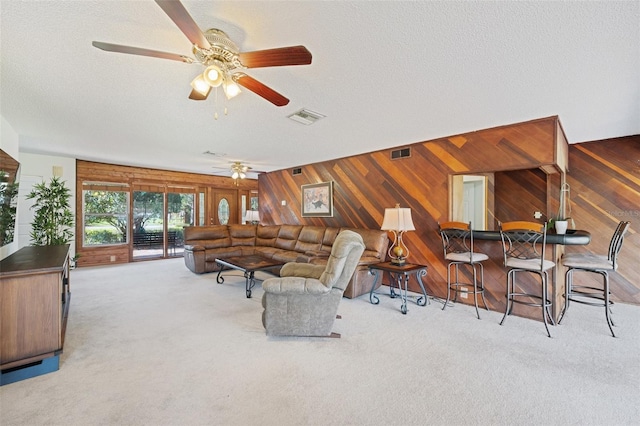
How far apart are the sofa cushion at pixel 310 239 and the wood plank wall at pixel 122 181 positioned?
13.0 feet

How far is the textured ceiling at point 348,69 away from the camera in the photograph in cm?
161

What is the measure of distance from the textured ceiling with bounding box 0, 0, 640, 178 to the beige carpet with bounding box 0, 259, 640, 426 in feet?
7.97

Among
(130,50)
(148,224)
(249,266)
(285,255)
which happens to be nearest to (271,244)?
(285,255)

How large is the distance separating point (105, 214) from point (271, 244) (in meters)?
4.14

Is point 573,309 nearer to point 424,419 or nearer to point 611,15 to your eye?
point 424,419

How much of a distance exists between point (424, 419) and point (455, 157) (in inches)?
132

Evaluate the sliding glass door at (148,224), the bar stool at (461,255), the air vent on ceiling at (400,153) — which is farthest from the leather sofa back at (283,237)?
the sliding glass door at (148,224)

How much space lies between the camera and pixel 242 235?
6766 millimetres

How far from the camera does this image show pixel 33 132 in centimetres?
403

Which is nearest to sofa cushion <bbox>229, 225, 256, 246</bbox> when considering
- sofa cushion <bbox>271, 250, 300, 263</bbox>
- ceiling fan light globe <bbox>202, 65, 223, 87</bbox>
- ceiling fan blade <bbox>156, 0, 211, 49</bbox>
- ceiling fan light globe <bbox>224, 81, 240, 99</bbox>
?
sofa cushion <bbox>271, 250, 300, 263</bbox>

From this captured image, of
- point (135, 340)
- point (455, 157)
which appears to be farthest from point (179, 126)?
point (455, 157)

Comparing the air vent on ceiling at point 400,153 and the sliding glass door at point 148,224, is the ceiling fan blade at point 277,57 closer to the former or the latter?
the air vent on ceiling at point 400,153

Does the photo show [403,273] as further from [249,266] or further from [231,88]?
[231,88]

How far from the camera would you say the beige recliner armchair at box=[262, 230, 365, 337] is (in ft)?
8.50
